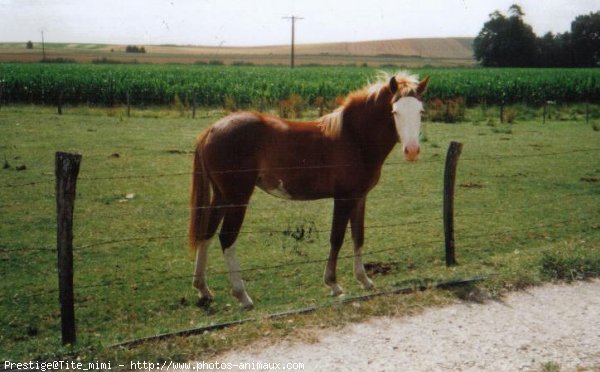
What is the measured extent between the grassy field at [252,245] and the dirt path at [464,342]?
0.27 meters

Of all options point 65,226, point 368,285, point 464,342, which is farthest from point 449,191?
point 65,226

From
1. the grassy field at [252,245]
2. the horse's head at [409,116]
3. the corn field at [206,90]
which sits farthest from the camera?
the corn field at [206,90]

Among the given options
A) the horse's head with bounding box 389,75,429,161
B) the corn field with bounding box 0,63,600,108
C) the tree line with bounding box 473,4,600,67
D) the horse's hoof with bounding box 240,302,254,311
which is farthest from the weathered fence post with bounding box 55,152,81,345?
the tree line with bounding box 473,4,600,67

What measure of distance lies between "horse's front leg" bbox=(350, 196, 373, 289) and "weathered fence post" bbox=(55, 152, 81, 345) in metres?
3.11

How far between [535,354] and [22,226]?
24.8 feet

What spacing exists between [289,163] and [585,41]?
272ft

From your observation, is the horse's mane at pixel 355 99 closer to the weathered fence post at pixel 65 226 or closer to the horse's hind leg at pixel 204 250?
the horse's hind leg at pixel 204 250

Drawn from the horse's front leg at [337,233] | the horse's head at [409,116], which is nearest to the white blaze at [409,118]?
the horse's head at [409,116]

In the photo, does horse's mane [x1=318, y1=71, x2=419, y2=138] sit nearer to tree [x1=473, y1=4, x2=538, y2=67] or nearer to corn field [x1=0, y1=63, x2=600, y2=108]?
corn field [x1=0, y1=63, x2=600, y2=108]

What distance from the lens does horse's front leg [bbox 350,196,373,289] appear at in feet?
21.3

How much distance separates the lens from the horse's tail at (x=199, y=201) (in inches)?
242

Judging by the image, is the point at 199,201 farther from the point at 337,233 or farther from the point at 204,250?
the point at 337,233

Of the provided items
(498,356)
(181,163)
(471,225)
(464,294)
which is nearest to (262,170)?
(464,294)

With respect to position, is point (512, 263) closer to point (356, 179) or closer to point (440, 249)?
point (440, 249)
